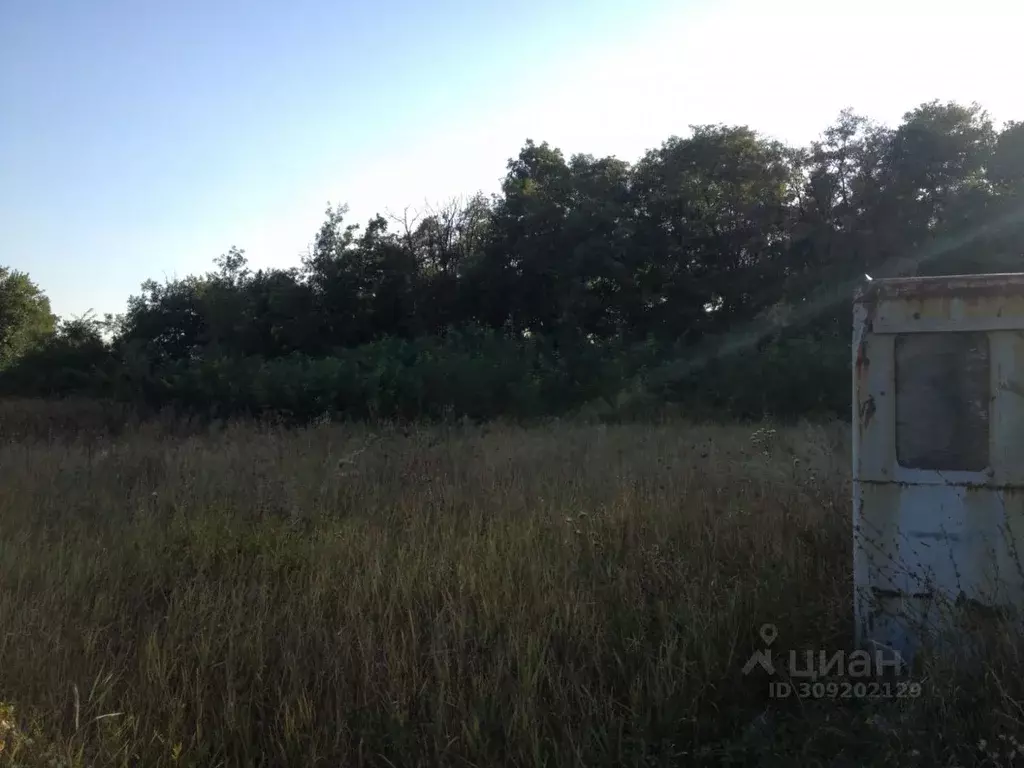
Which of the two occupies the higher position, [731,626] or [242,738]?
[731,626]

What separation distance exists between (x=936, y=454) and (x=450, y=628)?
2.04 meters

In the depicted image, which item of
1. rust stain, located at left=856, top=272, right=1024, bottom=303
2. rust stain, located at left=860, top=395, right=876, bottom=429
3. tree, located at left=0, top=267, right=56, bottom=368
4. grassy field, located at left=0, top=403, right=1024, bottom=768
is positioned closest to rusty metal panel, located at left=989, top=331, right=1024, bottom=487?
rust stain, located at left=856, top=272, right=1024, bottom=303

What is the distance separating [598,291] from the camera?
22.9m

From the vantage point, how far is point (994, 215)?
19391mm

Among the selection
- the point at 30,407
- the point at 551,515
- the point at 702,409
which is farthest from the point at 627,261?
the point at 551,515

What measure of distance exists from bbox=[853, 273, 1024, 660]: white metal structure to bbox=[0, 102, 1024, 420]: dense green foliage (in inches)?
454

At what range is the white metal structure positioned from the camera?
288 centimetres

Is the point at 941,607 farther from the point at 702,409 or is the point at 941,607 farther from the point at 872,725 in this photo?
the point at 702,409

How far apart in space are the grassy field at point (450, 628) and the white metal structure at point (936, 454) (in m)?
0.32

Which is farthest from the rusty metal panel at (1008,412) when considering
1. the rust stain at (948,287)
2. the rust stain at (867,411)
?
the rust stain at (867,411)

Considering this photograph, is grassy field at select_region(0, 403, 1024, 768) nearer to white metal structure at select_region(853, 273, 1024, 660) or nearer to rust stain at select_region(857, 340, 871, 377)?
white metal structure at select_region(853, 273, 1024, 660)

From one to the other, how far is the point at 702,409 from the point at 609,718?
12483mm

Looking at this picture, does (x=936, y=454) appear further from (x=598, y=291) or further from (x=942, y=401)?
(x=598, y=291)

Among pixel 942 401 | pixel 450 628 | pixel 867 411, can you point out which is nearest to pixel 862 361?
pixel 867 411
